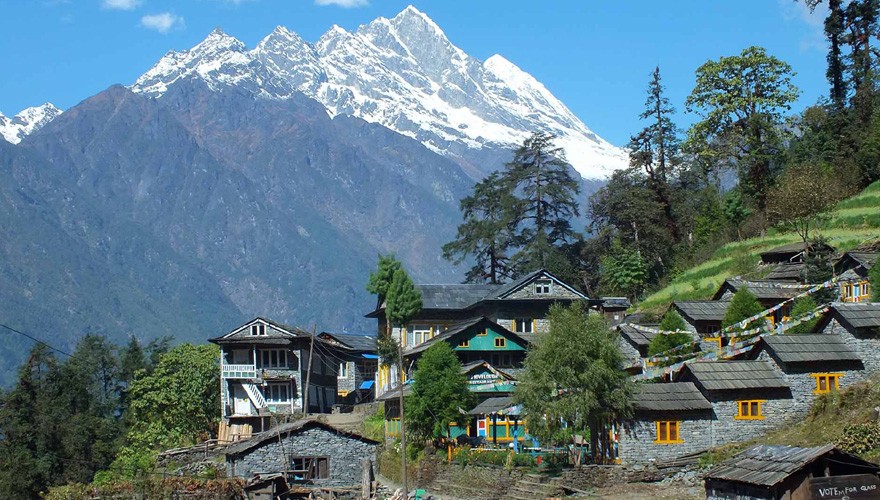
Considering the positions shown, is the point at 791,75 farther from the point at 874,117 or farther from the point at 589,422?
the point at 589,422

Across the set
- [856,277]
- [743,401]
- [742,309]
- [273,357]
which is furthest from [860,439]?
[273,357]

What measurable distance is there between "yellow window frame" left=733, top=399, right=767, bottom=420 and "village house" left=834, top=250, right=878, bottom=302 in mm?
11111

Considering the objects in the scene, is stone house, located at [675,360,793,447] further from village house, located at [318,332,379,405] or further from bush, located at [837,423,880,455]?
village house, located at [318,332,379,405]

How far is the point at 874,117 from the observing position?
9319 cm

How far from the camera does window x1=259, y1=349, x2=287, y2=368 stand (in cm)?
8894

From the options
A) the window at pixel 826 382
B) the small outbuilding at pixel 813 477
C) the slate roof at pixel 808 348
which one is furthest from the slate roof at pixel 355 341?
the small outbuilding at pixel 813 477

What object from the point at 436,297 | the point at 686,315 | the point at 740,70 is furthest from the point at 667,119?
the point at 686,315

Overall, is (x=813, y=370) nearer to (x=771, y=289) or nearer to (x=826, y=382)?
(x=826, y=382)

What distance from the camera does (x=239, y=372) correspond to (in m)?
87.8

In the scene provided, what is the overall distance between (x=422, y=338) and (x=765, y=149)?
105ft

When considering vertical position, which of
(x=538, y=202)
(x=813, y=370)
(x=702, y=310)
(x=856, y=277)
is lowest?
(x=813, y=370)

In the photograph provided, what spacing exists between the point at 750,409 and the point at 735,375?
1655 millimetres

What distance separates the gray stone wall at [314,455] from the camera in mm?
65500

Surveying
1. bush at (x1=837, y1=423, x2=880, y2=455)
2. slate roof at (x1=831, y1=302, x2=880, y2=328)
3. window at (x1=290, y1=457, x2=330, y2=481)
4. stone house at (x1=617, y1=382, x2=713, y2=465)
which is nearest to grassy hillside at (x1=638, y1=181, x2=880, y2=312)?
slate roof at (x1=831, y1=302, x2=880, y2=328)
